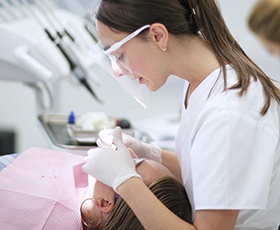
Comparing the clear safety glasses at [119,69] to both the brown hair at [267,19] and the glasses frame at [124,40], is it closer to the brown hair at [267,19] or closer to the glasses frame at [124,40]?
the glasses frame at [124,40]

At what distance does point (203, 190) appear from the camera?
1.25 metres

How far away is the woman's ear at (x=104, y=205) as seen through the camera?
146 cm

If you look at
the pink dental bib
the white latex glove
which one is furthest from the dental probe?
the white latex glove

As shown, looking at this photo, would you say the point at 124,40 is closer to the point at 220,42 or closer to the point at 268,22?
the point at 220,42

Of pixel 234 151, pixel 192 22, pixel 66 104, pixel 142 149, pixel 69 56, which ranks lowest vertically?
pixel 66 104

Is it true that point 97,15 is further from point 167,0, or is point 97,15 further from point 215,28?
point 215,28

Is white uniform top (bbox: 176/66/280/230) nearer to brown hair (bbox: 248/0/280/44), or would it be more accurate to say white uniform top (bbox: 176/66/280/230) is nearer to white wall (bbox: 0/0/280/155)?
brown hair (bbox: 248/0/280/44)

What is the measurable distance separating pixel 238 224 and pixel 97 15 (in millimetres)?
660

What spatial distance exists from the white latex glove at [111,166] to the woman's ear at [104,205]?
117 millimetres

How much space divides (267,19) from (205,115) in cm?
37

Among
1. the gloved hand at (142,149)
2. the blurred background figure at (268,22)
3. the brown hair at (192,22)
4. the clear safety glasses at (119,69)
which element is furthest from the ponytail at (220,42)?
the gloved hand at (142,149)

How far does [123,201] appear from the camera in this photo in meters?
1.40

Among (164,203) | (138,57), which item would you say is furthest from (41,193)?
(138,57)

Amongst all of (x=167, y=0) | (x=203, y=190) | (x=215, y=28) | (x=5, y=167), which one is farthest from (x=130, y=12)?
(x=5, y=167)
